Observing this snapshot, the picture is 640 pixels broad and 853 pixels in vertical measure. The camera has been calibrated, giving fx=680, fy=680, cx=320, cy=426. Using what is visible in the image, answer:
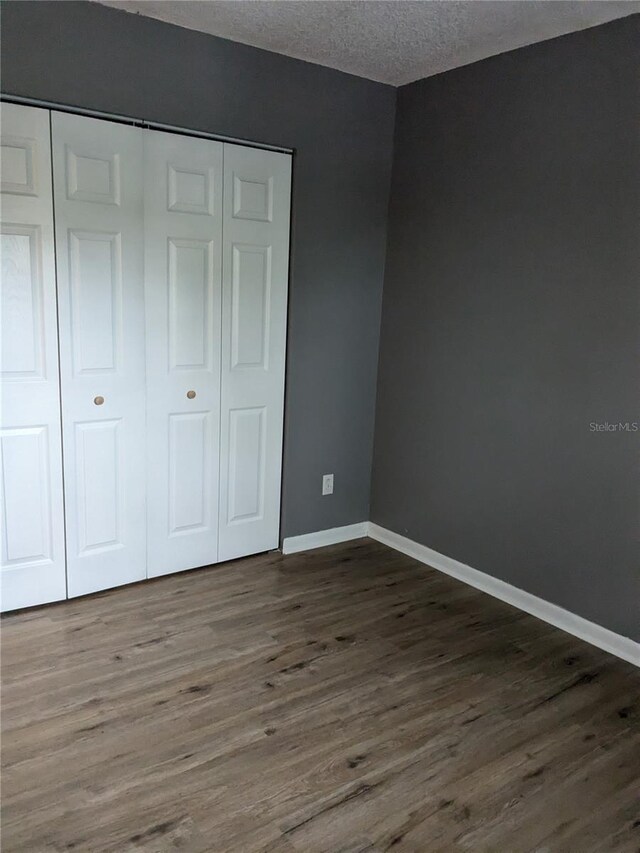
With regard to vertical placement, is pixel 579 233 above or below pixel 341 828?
above

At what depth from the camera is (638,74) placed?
7.99 feet

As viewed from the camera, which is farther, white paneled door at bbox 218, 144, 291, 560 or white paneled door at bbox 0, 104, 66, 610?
white paneled door at bbox 218, 144, 291, 560

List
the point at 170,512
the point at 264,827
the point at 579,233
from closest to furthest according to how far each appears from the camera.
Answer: the point at 264,827
the point at 579,233
the point at 170,512

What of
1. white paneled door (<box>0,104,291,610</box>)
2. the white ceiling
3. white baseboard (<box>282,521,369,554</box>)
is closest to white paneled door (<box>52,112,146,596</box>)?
white paneled door (<box>0,104,291,610</box>)

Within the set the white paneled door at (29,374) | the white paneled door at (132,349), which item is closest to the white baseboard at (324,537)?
the white paneled door at (132,349)

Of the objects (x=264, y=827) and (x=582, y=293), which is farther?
(x=582, y=293)

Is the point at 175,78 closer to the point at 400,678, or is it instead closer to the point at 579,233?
the point at 579,233

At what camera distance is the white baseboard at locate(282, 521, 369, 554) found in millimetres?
3562

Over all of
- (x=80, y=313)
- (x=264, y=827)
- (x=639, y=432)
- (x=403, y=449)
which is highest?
(x=80, y=313)

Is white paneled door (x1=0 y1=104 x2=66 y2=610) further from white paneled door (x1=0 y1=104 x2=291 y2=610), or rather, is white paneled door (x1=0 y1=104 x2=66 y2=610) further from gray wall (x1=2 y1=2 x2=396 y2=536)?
gray wall (x1=2 y1=2 x2=396 y2=536)

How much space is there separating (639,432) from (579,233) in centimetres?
81

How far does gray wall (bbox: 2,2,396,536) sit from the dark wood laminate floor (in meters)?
0.80

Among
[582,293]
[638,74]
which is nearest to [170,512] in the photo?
[582,293]

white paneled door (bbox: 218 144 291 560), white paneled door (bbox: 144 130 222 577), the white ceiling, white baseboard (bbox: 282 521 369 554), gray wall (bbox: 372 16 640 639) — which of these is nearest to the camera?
the white ceiling
